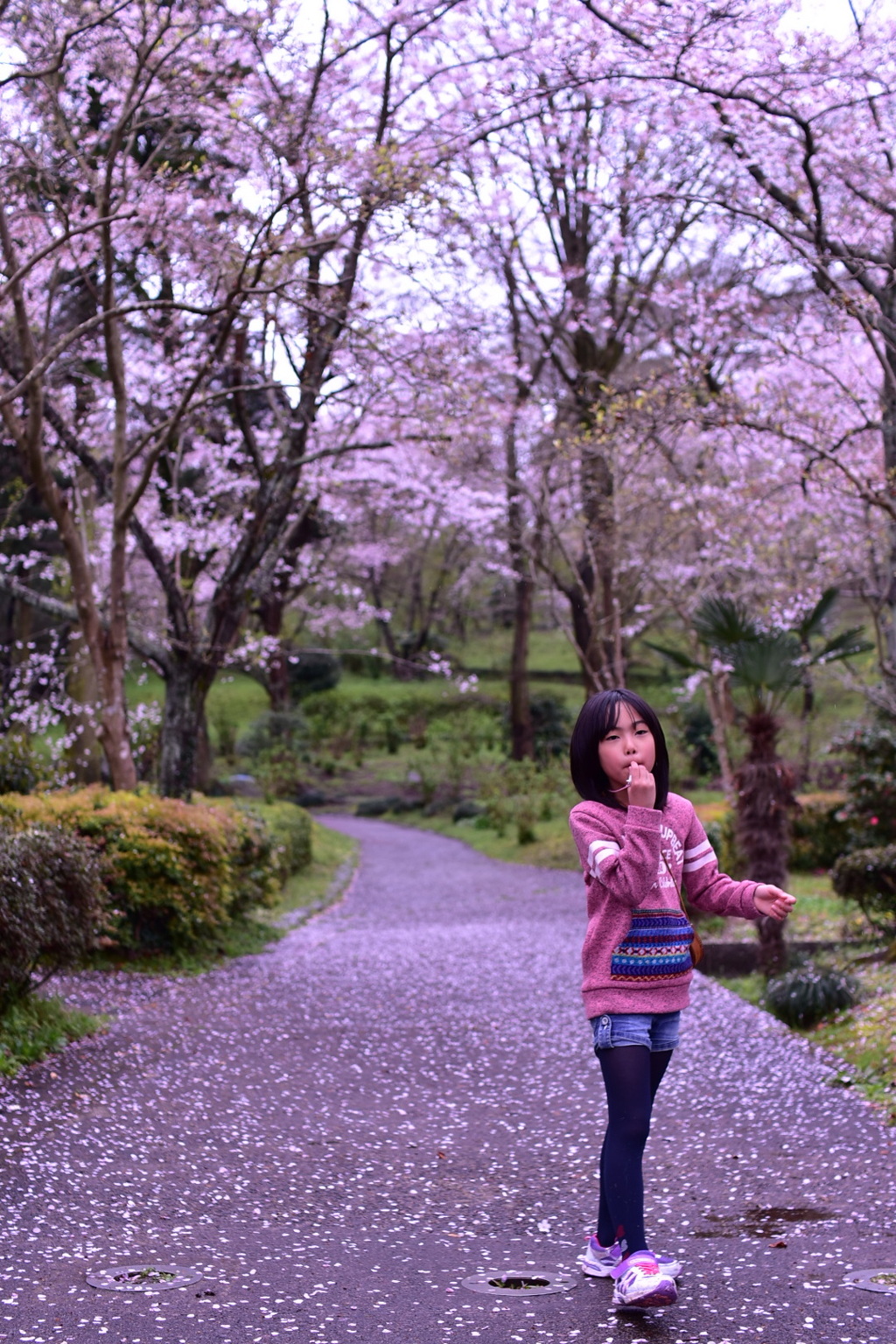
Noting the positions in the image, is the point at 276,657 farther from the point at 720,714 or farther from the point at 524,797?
the point at 720,714

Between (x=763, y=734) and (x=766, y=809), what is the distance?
1.67 ft

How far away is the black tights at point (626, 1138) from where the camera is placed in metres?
2.90

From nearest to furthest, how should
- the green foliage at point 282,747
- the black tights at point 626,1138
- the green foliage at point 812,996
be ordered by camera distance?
the black tights at point 626,1138 → the green foliage at point 812,996 → the green foliage at point 282,747

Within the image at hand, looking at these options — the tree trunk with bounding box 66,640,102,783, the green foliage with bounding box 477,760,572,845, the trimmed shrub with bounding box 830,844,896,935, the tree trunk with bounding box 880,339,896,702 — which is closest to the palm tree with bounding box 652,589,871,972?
the tree trunk with bounding box 880,339,896,702

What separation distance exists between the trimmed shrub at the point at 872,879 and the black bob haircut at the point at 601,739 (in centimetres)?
636

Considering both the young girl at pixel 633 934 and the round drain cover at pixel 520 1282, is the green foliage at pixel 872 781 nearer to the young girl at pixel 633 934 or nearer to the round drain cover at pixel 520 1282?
the young girl at pixel 633 934

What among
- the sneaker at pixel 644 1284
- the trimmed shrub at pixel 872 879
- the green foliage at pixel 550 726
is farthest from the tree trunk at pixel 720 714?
the sneaker at pixel 644 1284

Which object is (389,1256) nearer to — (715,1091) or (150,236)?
(715,1091)

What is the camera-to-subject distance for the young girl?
9.57 feet

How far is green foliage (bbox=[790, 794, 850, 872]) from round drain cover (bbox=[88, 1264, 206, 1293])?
1212cm

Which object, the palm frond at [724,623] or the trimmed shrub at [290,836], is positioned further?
the trimmed shrub at [290,836]

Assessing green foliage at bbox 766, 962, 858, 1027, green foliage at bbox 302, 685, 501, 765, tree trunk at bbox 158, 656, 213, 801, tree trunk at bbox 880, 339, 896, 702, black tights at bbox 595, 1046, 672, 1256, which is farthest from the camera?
green foliage at bbox 302, 685, 501, 765

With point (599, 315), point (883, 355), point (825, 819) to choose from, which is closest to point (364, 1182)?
point (883, 355)

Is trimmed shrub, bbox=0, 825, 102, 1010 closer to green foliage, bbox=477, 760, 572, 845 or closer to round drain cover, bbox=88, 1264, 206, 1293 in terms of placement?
round drain cover, bbox=88, 1264, 206, 1293
